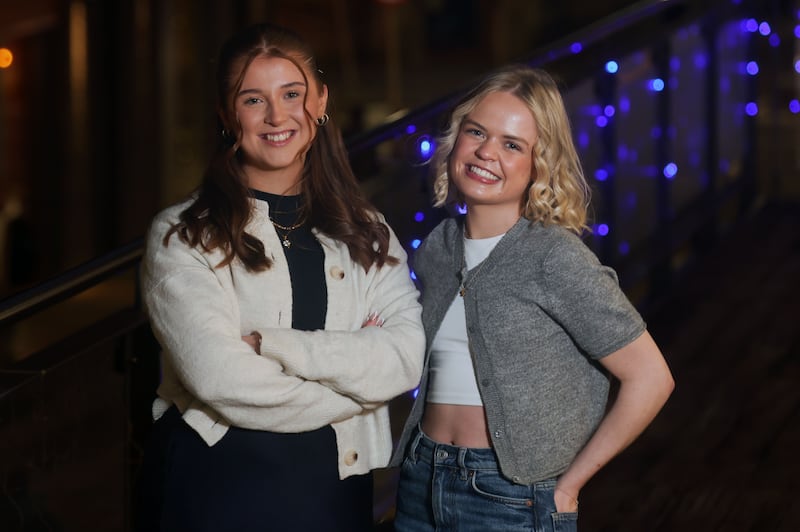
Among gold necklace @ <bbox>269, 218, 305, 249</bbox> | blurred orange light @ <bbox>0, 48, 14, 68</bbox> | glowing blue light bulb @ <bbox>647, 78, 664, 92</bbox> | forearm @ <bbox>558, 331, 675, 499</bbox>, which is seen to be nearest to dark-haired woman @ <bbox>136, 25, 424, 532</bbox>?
gold necklace @ <bbox>269, 218, 305, 249</bbox>

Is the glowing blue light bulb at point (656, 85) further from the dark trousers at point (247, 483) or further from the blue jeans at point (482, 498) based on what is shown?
the dark trousers at point (247, 483)

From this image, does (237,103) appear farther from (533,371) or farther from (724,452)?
(724,452)

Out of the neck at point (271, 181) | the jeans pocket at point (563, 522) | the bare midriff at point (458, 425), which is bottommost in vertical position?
the jeans pocket at point (563, 522)

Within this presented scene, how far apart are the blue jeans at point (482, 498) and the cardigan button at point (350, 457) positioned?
0.15 meters

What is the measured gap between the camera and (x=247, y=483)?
2.04 m

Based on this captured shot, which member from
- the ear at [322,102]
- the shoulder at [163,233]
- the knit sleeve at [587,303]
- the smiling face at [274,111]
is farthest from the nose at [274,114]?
the knit sleeve at [587,303]

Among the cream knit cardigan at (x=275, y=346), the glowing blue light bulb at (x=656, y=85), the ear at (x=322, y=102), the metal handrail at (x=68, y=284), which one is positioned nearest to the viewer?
the cream knit cardigan at (x=275, y=346)

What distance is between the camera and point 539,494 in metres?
2.10

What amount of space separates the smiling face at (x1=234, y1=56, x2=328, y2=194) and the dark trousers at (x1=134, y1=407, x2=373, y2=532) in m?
0.53

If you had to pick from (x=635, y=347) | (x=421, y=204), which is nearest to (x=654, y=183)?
(x=421, y=204)

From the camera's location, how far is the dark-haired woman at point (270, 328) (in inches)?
78.4

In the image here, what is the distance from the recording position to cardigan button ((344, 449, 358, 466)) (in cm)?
213

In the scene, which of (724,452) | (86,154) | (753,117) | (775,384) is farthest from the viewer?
(86,154)

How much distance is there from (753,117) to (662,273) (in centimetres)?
152
